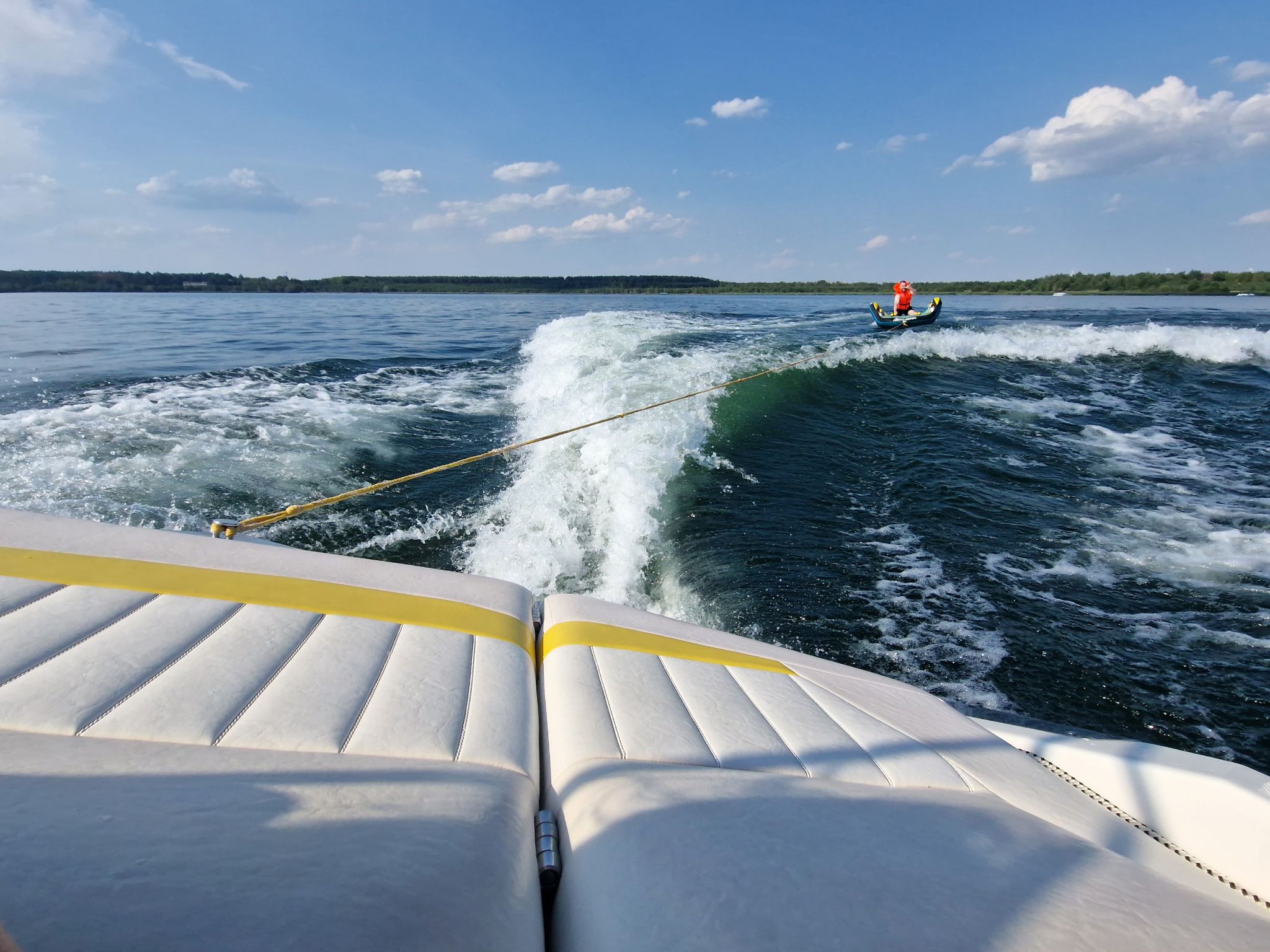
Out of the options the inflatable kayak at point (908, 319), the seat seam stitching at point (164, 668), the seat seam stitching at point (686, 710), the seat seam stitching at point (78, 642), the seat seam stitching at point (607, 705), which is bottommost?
the seat seam stitching at point (686, 710)

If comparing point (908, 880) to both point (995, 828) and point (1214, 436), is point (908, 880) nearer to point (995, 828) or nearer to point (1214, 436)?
point (995, 828)

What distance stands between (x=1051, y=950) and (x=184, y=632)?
1972mm

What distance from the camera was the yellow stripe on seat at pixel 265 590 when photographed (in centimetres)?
166

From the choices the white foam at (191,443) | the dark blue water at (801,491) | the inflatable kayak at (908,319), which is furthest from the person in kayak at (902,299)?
the white foam at (191,443)

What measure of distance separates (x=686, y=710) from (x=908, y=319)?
53.7ft

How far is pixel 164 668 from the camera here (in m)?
1.38

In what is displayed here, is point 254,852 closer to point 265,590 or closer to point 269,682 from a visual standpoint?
point 269,682

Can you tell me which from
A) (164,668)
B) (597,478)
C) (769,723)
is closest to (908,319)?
(597,478)

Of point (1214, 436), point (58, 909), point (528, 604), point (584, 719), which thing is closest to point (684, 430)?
point (528, 604)

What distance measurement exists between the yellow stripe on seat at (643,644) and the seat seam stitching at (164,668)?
90 cm

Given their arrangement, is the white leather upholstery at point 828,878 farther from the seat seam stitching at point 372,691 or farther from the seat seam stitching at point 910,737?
the seat seam stitching at point 372,691

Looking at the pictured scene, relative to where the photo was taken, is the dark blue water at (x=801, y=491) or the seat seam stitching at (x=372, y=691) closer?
the seat seam stitching at (x=372, y=691)

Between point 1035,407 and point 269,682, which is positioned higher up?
point 269,682

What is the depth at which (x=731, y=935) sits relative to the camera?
92 cm
